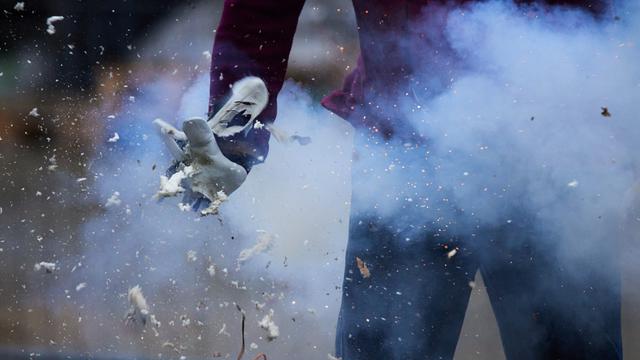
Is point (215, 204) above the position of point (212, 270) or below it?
above

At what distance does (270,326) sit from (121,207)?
1.64 feet

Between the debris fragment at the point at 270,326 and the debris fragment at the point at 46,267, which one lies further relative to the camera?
the debris fragment at the point at 46,267

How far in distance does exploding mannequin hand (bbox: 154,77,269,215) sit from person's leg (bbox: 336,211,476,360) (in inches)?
13.0

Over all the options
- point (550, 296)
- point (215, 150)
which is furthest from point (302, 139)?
point (550, 296)

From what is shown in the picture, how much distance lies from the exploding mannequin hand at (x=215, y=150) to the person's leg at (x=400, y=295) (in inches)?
13.0

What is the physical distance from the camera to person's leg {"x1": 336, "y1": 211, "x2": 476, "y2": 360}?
4.42 ft

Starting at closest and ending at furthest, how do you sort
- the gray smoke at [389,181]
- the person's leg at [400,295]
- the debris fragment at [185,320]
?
the gray smoke at [389,181] → the person's leg at [400,295] → the debris fragment at [185,320]

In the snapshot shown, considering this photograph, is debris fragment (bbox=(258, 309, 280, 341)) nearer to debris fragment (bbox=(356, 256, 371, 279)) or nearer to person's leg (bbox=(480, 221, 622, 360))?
debris fragment (bbox=(356, 256, 371, 279))

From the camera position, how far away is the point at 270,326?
142 cm

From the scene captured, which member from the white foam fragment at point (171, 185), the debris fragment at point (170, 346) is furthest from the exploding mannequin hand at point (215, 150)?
the debris fragment at point (170, 346)

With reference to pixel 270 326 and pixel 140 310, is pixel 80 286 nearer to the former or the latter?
pixel 140 310

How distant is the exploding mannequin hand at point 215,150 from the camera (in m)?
1.34

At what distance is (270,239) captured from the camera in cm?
141

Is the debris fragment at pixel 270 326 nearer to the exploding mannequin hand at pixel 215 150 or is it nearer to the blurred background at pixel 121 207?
the blurred background at pixel 121 207
